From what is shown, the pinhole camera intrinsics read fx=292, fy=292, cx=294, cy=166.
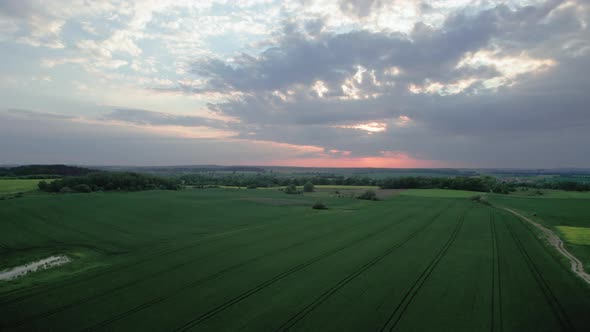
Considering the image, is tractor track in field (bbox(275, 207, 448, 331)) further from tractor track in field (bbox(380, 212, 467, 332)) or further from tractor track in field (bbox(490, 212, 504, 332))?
tractor track in field (bbox(490, 212, 504, 332))

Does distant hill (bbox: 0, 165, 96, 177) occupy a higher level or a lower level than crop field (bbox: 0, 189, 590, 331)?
higher

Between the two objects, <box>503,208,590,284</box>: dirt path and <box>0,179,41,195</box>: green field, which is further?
<box>0,179,41,195</box>: green field

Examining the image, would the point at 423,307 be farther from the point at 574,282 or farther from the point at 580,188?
the point at 580,188

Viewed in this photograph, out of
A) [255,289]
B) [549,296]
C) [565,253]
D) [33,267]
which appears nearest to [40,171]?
[33,267]

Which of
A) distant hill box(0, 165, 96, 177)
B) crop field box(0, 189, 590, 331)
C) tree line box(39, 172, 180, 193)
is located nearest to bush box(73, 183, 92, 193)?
tree line box(39, 172, 180, 193)

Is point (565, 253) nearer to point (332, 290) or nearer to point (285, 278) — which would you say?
point (332, 290)

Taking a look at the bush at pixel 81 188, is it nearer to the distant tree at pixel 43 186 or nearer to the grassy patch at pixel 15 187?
the distant tree at pixel 43 186
